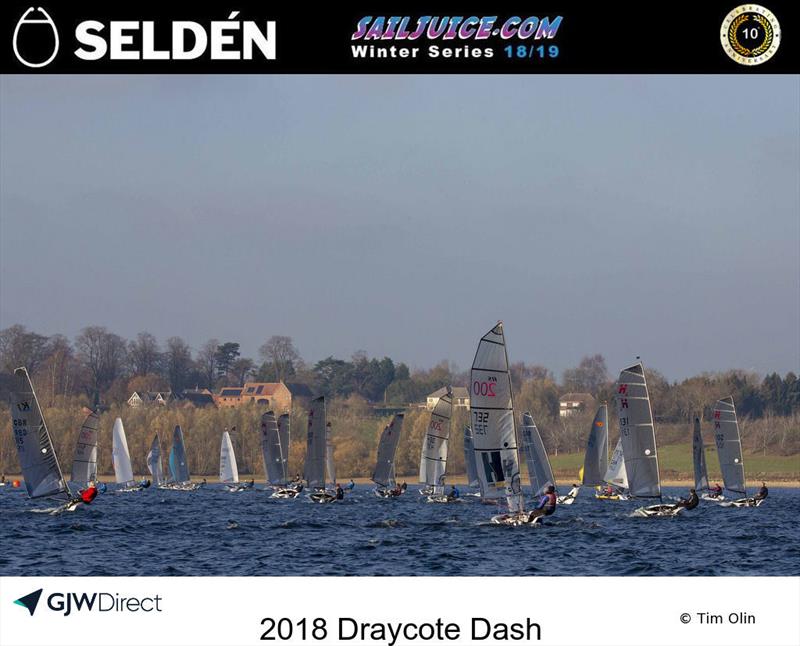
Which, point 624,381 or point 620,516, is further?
point 620,516

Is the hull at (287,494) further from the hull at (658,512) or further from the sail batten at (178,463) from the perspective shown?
the hull at (658,512)

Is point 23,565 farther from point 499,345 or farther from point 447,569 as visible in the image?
point 499,345

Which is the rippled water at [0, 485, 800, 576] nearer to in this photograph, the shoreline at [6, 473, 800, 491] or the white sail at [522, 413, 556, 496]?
the white sail at [522, 413, 556, 496]

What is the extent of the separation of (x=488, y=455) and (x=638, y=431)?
11996 mm

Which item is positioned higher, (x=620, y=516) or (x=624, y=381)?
(x=624, y=381)

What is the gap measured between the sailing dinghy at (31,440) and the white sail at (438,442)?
2879 cm

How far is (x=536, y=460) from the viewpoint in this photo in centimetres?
7112

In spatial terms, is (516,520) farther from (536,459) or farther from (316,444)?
(316,444)

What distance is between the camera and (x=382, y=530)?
5072 cm

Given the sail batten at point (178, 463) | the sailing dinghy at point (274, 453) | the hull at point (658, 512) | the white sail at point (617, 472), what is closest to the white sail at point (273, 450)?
the sailing dinghy at point (274, 453)

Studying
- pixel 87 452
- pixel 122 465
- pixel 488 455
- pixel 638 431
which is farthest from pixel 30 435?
pixel 122 465
